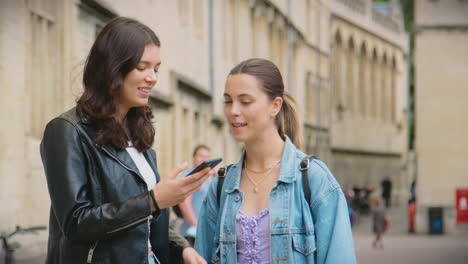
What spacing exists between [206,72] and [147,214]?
14.3m

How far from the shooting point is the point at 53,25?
8.68m

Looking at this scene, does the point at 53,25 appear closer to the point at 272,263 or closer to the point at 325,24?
the point at 272,263

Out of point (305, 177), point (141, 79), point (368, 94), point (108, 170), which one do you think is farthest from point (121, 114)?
point (368, 94)

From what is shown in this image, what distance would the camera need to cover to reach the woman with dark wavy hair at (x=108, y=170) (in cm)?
305

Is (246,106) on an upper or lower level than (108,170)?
upper

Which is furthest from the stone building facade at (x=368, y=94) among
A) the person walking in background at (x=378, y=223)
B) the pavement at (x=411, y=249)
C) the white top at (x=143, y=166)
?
the white top at (x=143, y=166)

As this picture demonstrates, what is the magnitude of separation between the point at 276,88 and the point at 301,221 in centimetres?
56

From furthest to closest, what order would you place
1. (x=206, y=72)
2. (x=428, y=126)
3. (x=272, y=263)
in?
(x=428, y=126)
(x=206, y=72)
(x=272, y=263)

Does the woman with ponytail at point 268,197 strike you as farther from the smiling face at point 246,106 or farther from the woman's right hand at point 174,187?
the woman's right hand at point 174,187

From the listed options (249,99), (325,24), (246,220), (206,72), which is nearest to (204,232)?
(246,220)

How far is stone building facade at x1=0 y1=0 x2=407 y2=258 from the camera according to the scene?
24.8 ft

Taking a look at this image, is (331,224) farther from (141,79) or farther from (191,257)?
(141,79)

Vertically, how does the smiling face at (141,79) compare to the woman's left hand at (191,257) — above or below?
above

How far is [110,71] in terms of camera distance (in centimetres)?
321
